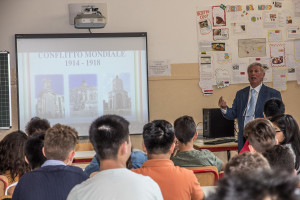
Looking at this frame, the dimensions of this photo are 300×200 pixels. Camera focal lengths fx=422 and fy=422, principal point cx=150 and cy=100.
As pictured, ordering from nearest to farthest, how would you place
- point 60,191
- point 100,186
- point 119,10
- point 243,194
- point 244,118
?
point 243,194, point 100,186, point 60,191, point 244,118, point 119,10

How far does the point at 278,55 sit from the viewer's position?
5953 mm

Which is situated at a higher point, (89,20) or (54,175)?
(89,20)

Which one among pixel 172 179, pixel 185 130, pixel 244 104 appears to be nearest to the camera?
pixel 172 179

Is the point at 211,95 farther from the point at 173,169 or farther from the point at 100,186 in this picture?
the point at 100,186

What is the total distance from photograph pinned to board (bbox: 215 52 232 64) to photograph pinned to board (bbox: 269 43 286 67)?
0.61m

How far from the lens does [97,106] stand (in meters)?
5.80

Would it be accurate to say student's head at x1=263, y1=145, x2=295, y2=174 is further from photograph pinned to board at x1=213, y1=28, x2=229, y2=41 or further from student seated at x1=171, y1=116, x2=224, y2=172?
photograph pinned to board at x1=213, y1=28, x2=229, y2=41

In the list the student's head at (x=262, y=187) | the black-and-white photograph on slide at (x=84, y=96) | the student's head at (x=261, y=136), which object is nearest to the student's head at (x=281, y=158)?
the student's head at (x=261, y=136)

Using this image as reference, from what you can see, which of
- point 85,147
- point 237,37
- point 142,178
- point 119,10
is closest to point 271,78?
point 237,37

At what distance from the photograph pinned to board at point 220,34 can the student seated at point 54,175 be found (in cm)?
402

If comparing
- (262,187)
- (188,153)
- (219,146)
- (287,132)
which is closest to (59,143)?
(188,153)

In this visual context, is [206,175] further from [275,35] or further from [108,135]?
[275,35]

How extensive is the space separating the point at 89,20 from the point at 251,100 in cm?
224

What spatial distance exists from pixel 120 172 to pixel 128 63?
4362mm
